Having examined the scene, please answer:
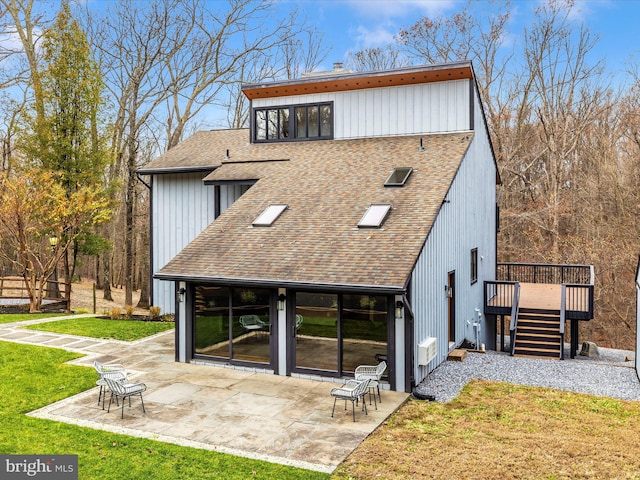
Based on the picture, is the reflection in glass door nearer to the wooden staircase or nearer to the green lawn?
the green lawn

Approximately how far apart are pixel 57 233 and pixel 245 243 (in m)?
11.0

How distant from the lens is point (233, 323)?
10.8 meters

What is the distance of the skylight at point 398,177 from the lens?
12.0 metres

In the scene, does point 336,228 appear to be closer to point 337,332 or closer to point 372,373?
point 337,332

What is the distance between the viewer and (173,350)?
12.5m

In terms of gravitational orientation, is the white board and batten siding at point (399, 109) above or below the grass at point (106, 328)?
above

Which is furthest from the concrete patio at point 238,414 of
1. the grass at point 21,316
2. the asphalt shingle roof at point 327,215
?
the grass at point 21,316

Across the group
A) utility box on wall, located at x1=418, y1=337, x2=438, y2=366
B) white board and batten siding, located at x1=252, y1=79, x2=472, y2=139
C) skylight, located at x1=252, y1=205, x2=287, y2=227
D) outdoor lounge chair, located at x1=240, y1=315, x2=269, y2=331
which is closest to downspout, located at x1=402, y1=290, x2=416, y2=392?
utility box on wall, located at x1=418, y1=337, x2=438, y2=366

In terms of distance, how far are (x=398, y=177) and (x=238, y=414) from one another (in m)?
6.82

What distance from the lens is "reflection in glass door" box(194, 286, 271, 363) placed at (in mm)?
10625

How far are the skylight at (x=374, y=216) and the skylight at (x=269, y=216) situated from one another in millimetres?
2210

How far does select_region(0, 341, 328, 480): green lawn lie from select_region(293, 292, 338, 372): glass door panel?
12.3 ft

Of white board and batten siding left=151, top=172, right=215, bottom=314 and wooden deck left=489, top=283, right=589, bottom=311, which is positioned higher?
white board and batten siding left=151, top=172, right=215, bottom=314

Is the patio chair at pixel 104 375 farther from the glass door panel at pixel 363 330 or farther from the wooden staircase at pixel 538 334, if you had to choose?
the wooden staircase at pixel 538 334
